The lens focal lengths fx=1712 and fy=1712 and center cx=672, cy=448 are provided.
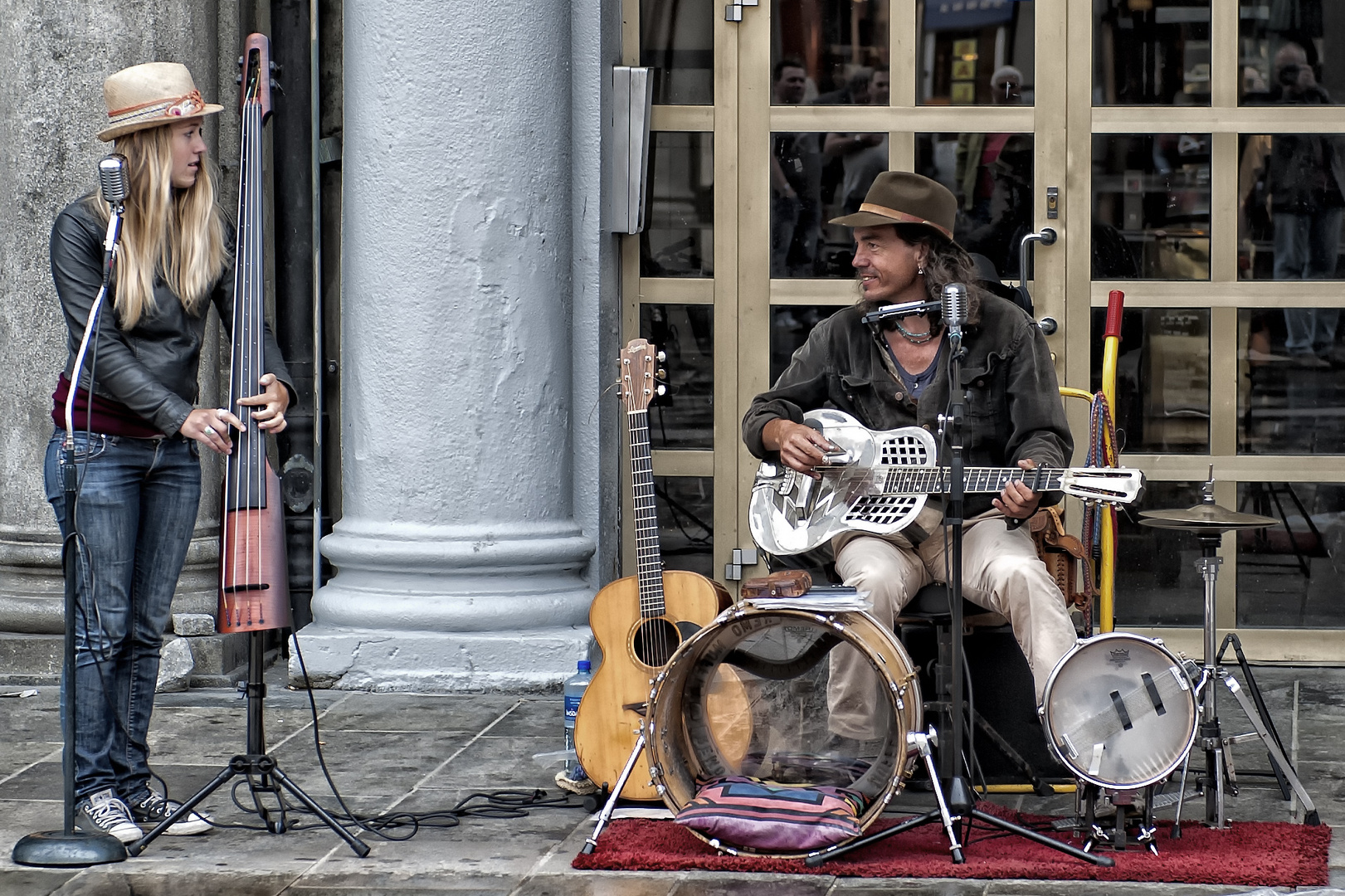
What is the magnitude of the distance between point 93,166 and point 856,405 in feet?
10.1

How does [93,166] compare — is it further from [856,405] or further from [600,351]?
[856,405]

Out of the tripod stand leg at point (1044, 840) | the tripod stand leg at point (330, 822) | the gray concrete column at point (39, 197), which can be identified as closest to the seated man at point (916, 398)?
the tripod stand leg at point (1044, 840)

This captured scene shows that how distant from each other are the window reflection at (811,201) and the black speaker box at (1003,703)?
2.23 m

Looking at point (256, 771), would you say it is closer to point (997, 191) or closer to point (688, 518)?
point (688, 518)

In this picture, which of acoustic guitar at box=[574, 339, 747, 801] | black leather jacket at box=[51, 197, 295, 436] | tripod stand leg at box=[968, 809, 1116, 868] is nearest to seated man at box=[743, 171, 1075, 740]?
acoustic guitar at box=[574, 339, 747, 801]

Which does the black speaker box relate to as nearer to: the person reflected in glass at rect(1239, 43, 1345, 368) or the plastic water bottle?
the plastic water bottle

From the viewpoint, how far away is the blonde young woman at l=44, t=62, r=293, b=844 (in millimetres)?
4234

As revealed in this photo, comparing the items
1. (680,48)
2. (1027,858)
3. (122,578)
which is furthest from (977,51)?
(122,578)

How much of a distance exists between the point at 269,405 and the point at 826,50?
327cm

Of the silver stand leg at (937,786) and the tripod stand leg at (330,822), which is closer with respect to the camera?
the silver stand leg at (937,786)

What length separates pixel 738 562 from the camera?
679cm

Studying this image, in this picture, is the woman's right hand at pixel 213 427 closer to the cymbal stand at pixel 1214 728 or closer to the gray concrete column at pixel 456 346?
the gray concrete column at pixel 456 346

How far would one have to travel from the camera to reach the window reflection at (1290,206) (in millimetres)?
6480

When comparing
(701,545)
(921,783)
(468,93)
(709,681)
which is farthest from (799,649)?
(468,93)
